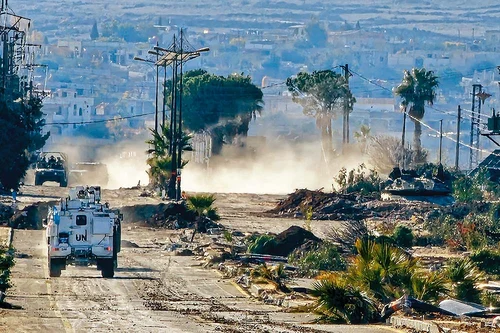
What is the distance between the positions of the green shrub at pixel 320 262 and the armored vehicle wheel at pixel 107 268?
522 cm

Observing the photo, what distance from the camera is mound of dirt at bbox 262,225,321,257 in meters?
53.1

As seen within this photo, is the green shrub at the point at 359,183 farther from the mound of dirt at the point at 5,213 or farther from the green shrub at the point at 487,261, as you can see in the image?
the green shrub at the point at 487,261

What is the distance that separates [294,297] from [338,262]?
9.00m

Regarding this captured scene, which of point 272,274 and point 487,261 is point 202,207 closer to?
point 487,261

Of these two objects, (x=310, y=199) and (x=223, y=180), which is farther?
(x=223, y=180)

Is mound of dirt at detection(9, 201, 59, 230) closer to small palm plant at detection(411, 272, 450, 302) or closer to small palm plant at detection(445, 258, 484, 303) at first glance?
small palm plant at detection(445, 258, 484, 303)

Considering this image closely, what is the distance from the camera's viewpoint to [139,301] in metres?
36.1

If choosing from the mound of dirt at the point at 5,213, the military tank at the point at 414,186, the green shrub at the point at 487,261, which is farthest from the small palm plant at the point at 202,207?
the green shrub at the point at 487,261

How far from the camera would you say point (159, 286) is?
4059 centimetres

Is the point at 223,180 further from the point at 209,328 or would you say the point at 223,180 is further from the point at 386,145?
the point at 209,328

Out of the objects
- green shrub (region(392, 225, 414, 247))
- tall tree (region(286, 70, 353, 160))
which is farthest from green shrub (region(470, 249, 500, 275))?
tall tree (region(286, 70, 353, 160))

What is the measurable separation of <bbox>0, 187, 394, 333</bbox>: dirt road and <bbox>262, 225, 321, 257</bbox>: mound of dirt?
2995mm

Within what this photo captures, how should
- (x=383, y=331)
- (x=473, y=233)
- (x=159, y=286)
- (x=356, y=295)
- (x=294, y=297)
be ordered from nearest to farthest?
(x=383, y=331) < (x=356, y=295) < (x=294, y=297) < (x=159, y=286) < (x=473, y=233)

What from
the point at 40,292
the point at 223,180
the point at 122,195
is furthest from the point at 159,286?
the point at 223,180
